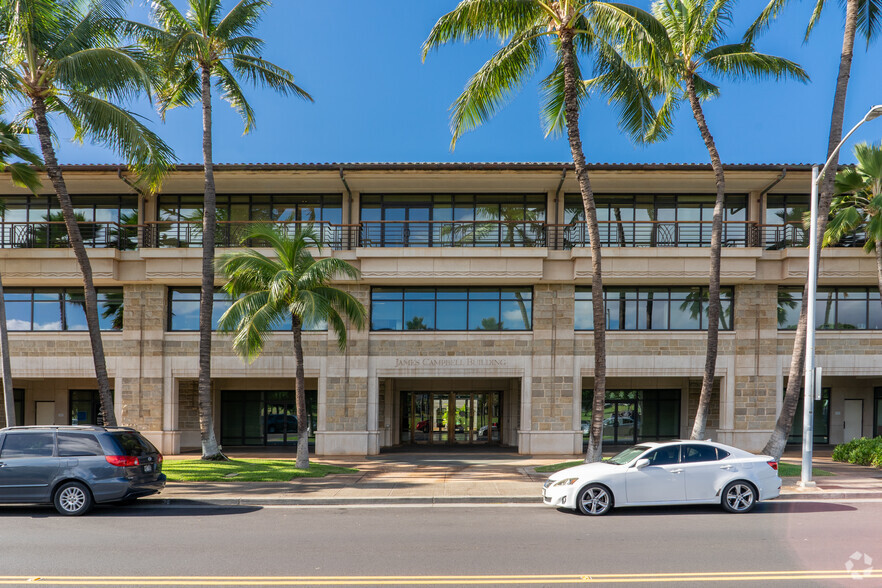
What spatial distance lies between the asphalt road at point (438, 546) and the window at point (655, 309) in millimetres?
10816

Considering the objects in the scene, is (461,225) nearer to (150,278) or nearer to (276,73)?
(276,73)

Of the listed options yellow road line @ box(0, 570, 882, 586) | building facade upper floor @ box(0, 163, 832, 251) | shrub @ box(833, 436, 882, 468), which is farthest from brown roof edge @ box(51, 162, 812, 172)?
yellow road line @ box(0, 570, 882, 586)

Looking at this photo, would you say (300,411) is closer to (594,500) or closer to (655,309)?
(594,500)

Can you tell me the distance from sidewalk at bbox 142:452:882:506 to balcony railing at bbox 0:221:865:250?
8.10 m

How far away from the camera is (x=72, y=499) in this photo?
39.9 ft

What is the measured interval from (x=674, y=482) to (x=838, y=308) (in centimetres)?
1573

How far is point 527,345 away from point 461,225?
5.06 metres

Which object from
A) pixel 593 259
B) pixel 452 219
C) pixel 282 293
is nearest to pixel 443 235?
pixel 452 219

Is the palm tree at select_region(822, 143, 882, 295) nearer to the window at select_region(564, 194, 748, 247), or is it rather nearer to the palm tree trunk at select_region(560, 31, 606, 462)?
the window at select_region(564, 194, 748, 247)

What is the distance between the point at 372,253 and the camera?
22109mm

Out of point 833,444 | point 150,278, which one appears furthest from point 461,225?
point 833,444

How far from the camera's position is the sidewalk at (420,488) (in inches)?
546

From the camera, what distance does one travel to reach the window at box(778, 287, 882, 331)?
76.2 feet

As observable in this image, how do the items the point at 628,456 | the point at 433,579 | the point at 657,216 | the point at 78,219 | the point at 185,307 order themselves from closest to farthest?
the point at 433,579, the point at 628,456, the point at 185,307, the point at 657,216, the point at 78,219
